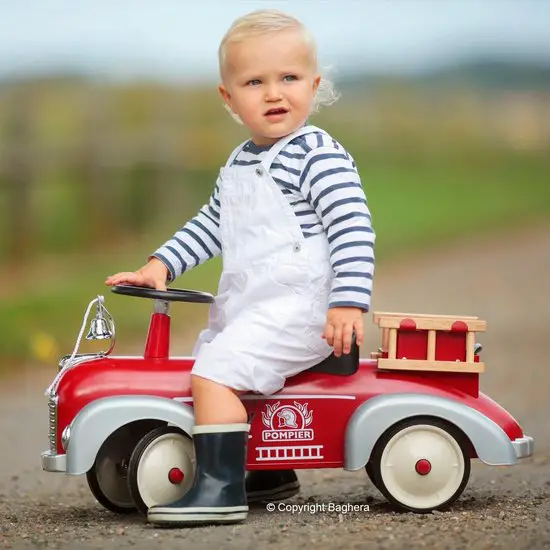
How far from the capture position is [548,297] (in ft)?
24.4

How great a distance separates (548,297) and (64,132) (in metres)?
3.64

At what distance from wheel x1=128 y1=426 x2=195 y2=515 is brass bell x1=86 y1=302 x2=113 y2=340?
0.29m

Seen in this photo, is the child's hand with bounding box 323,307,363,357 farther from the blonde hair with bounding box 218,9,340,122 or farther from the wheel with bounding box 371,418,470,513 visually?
the blonde hair with bounding box 218,9,340,122

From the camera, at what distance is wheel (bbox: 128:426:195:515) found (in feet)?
7.66

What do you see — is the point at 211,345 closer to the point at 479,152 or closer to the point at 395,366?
the point at 395,366

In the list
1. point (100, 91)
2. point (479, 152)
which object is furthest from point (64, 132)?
point (479, 152)

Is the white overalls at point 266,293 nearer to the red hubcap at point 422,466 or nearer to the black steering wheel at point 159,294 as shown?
the black steering wheel at point 159,294

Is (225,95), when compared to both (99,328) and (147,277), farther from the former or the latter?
(99,328)

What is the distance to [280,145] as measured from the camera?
96.7 inches

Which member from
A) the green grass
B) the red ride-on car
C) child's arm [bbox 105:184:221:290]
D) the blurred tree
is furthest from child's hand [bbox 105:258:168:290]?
the blurred tree

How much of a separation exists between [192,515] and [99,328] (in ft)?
1.67

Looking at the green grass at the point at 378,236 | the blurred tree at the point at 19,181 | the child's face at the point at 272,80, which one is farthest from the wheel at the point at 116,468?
the blurred tree at the point at 19,181

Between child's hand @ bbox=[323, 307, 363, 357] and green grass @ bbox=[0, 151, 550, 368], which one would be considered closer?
child's hand @ bbox=[323, 307, 363, 357]

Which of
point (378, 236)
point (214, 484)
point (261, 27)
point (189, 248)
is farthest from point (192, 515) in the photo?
point (378, 236)
